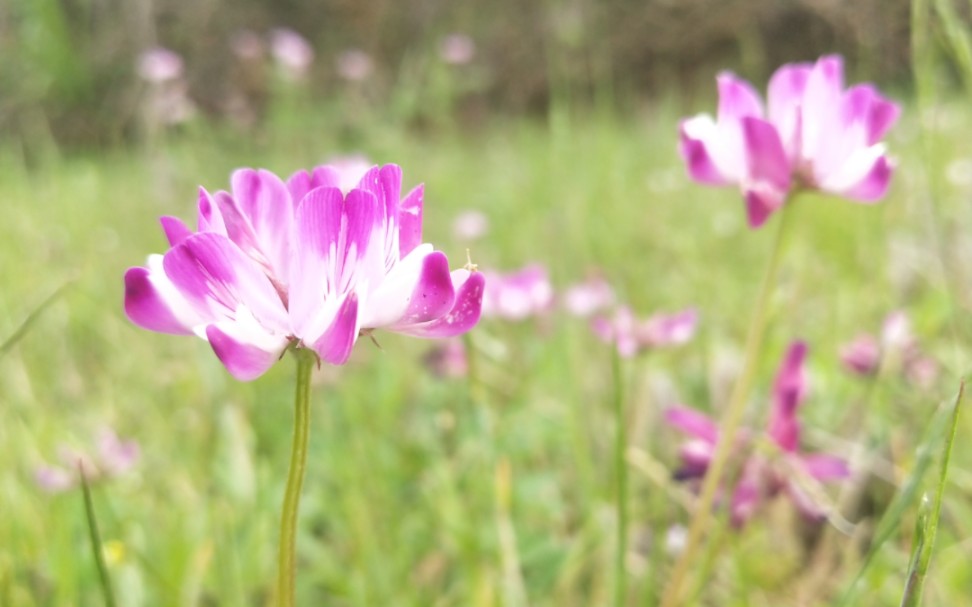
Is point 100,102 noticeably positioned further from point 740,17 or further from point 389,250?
point 389,250

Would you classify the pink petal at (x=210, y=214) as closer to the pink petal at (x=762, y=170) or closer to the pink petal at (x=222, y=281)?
the pink petal at (x=222, y=281)

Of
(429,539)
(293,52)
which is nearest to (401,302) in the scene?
(429,539)

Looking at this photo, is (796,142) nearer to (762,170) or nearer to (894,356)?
(762,170)

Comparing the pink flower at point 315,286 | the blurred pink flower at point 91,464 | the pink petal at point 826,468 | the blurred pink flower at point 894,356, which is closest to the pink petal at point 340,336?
the pink flower at point 315,286

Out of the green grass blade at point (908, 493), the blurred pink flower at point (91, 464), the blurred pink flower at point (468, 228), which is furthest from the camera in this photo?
the blurred pink flower at point (468, 228)

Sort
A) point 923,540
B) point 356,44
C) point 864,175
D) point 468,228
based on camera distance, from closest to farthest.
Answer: point 923,540 → point 864,175 → point 468,228 → point 356,44

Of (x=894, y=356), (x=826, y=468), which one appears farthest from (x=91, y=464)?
(x=894, y=356)
